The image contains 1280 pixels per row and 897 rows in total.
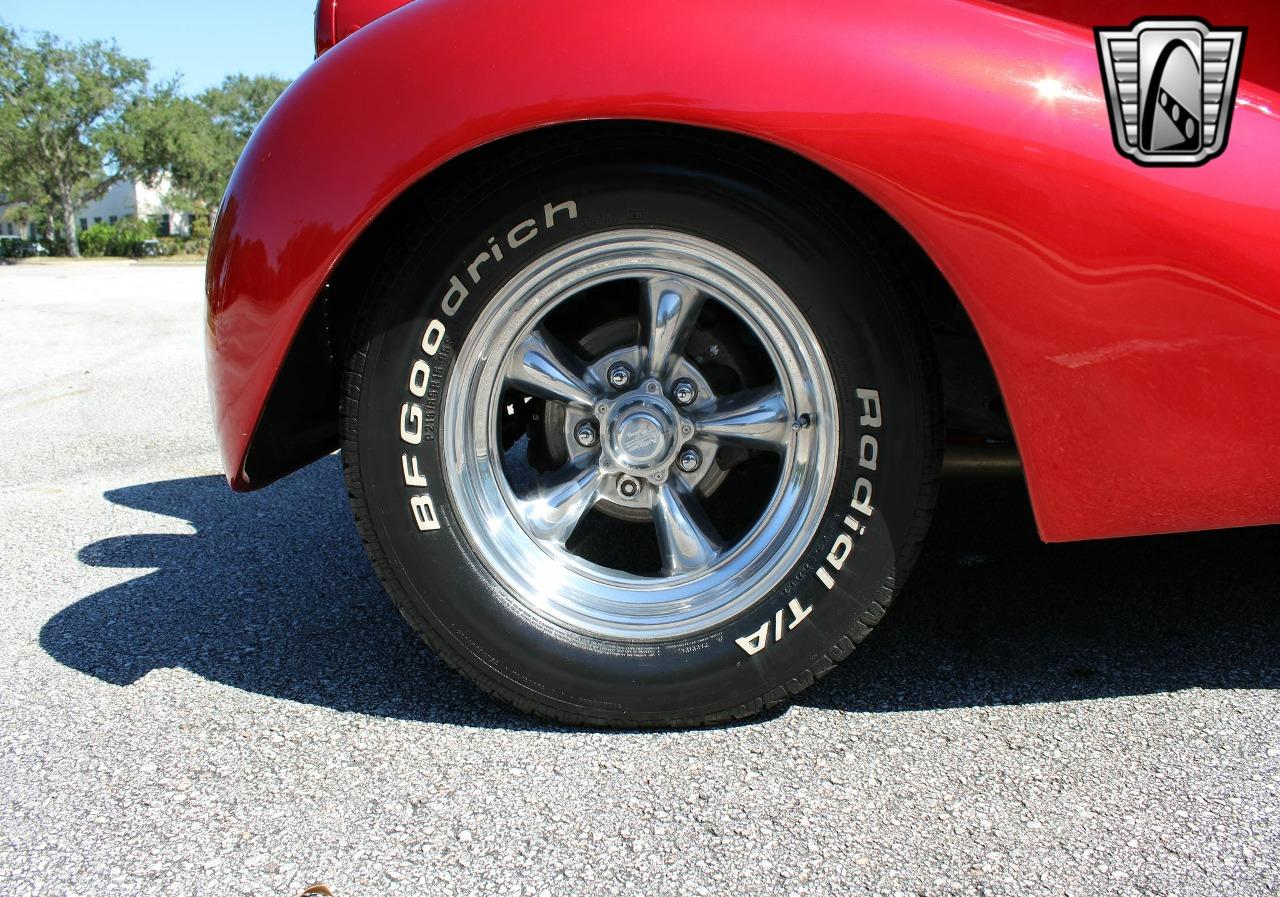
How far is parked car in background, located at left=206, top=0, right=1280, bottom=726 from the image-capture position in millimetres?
1598

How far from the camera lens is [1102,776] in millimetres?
1704

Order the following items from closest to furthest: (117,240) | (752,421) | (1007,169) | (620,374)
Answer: (1007,169) < (752,421) < (620,374) < (117,240)

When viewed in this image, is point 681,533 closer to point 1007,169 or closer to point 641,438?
point 641,438

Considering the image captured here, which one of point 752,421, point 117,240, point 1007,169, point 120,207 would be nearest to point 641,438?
point 752,421


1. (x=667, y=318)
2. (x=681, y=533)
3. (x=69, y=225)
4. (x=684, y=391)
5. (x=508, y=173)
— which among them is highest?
(x=508, y=173)

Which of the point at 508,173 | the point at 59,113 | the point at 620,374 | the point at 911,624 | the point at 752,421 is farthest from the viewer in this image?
the point at 59,113

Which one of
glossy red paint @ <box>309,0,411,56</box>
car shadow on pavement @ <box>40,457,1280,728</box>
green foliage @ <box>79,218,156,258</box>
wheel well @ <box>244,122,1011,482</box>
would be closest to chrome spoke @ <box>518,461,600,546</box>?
car shadow on pavement @ <box>40,457,1280,728</box>

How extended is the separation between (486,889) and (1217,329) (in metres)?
1.38

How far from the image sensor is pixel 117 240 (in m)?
58.2

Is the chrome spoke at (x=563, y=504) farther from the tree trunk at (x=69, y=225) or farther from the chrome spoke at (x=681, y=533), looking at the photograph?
the tree trunk at (x=69, y=225)

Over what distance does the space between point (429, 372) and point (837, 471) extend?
736 mm

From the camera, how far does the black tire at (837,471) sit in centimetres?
175

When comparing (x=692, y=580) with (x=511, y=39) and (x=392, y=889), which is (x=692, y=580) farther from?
(x=511, y=39)

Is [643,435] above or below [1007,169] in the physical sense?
below
